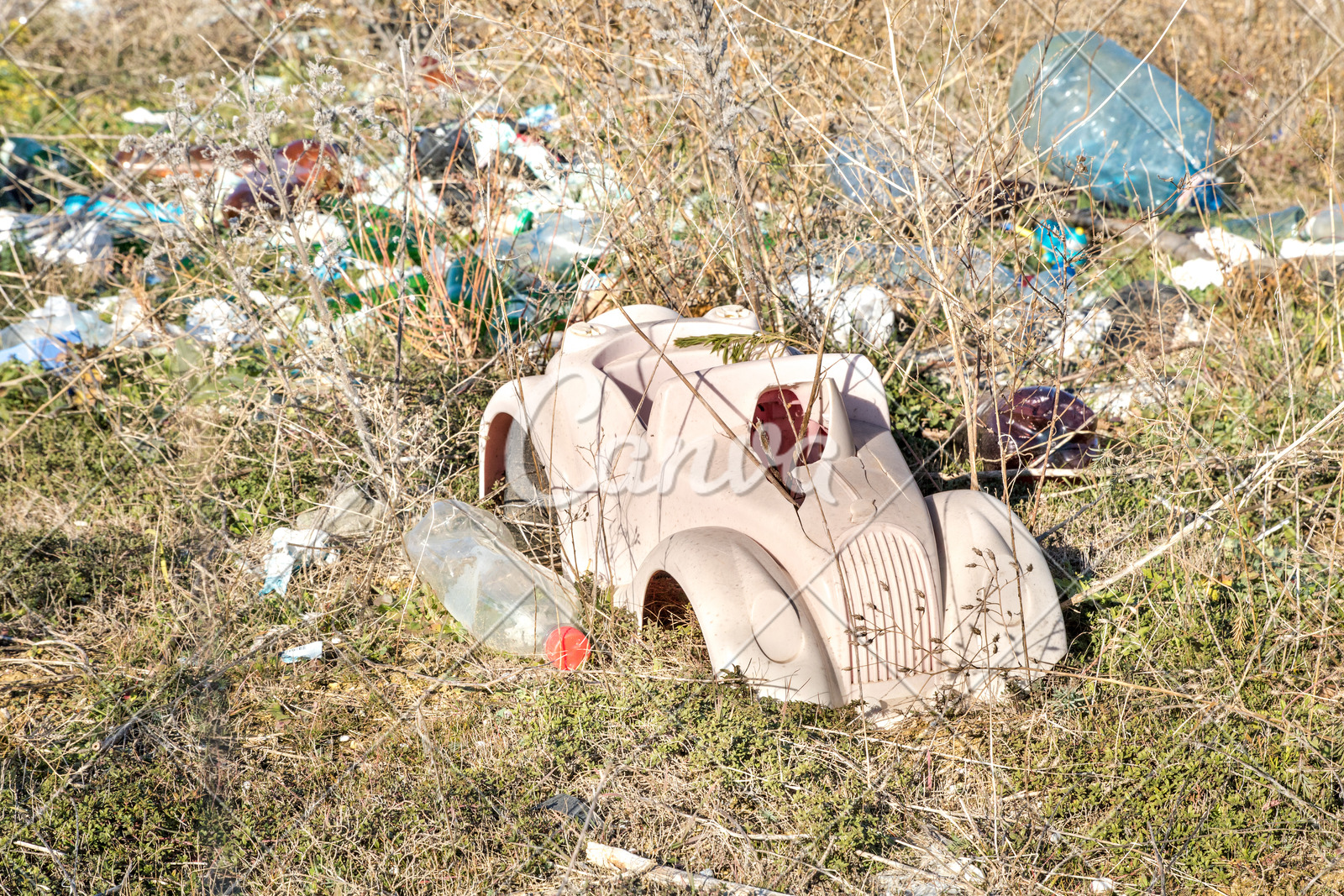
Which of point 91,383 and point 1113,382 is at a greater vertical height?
point 1113,382

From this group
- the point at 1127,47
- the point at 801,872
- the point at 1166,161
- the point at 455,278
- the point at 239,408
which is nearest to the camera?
the point at 801,872

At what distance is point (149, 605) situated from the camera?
282 cm

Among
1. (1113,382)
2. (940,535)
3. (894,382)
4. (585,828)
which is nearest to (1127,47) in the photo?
(1113,382)

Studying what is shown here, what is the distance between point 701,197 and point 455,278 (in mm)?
1064

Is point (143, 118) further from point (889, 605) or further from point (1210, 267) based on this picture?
point (1210, 267)

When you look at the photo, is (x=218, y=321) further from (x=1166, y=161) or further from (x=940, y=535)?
(x=1166, y=161)

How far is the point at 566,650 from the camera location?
255 cm

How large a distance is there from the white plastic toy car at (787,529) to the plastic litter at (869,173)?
0.62 metres

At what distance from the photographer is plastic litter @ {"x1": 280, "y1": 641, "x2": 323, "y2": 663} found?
105 inches

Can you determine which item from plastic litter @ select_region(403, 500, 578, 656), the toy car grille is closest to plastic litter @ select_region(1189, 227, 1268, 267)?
the toy car grille

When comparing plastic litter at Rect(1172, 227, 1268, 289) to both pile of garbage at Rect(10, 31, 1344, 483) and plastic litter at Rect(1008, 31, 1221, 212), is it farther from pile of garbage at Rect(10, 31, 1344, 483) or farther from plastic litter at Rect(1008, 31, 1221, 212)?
plastic litter at Rect(1008, 31, 1221, 212)

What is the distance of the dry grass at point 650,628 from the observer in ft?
6.88

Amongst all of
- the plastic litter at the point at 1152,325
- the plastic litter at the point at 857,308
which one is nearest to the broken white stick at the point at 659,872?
the plastic litter at the point at 857,308

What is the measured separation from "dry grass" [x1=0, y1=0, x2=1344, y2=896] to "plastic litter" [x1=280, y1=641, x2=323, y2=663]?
0.05 metres
